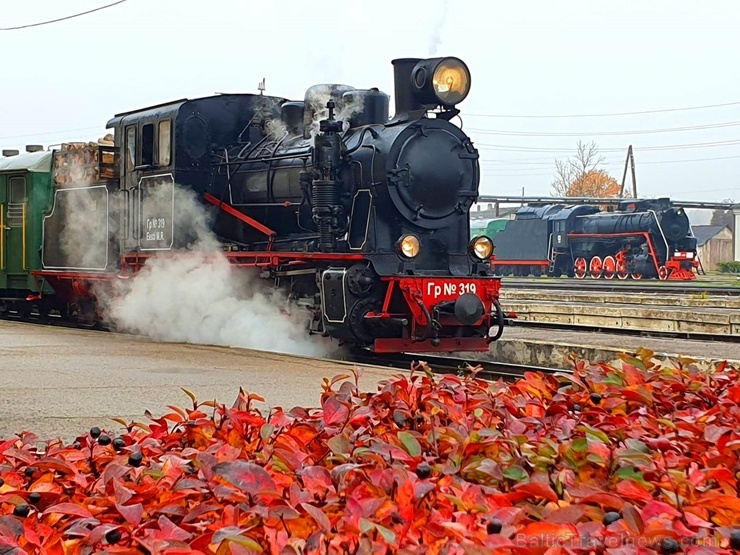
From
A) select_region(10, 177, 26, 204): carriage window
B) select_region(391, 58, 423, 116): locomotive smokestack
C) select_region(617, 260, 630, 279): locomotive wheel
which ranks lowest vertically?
select_region(617, 260, 630, 279): locomotive wheel

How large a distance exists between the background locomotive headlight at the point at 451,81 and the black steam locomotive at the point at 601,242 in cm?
3158

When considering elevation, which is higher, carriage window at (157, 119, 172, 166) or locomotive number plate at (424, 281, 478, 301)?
carriage window at (157, 119, 172, 166)

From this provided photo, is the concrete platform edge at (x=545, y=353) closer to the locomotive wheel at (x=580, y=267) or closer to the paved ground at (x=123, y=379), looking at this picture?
the paved ground at (x=123, y=379)

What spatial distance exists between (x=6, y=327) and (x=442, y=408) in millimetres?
12877

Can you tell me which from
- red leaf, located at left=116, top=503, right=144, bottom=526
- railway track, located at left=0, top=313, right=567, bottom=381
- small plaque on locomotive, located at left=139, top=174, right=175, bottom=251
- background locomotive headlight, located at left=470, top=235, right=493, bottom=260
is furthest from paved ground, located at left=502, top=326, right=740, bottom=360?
red leaf, located at left=116, top=503, right=144, bottom=526

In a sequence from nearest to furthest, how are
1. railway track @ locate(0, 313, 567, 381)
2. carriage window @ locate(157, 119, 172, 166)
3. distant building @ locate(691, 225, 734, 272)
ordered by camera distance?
railway track @ locate(0, 313, 567, 381) < carriage window @ locate(157, 119, 172, 166) < distant building @ locate(691, 225, 734, 272)

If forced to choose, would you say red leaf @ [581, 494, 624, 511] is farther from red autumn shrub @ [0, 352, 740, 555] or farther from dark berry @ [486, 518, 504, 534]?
dark berry @ [486, 518, 504, 534]

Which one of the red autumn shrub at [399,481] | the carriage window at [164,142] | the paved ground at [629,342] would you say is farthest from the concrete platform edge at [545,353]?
the red autumn shrub at [399,481]

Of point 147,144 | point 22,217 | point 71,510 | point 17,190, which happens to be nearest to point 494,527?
point 71,510

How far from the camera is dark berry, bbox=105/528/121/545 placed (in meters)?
→ 2.55

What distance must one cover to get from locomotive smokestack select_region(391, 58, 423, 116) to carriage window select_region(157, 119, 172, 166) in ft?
11.5

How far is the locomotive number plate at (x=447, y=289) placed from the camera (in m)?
10.9

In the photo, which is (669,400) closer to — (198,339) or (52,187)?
(198,339)

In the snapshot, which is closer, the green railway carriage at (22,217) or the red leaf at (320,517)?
the red leaf at (320,517)
